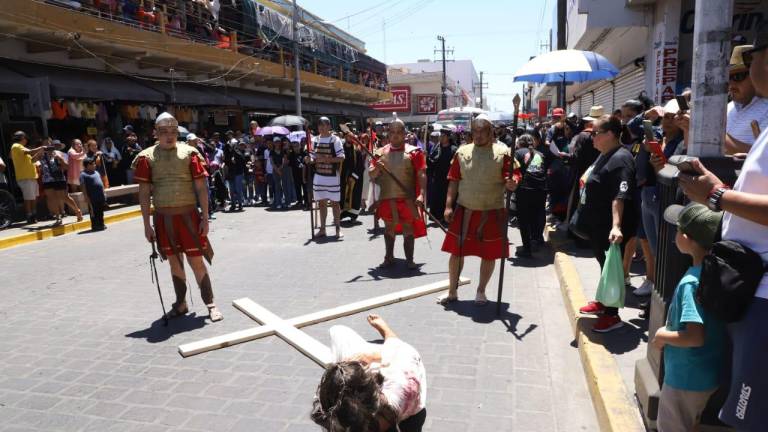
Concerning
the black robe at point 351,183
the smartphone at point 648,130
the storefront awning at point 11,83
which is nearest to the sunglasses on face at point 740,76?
the smartphone at point 648,130

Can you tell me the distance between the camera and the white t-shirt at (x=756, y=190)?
1.89m

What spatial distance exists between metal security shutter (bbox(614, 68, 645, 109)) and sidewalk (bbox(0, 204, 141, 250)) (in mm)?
11686

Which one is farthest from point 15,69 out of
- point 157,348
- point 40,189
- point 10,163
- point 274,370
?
point 274,370

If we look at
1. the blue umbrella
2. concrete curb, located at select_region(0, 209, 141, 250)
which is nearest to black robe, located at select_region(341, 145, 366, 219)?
the blue umbrella

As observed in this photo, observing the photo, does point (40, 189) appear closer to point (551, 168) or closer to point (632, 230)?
point (551, 168)

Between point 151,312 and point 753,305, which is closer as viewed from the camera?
point 753,305

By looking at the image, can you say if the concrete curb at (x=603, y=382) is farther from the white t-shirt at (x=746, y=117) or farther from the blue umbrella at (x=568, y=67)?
the blue umbrella at (x=568, y=67)

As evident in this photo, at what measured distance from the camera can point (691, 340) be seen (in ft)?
7.18

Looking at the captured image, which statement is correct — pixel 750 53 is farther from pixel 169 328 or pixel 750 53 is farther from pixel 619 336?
pixel 169 328

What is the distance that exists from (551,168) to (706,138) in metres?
5.64

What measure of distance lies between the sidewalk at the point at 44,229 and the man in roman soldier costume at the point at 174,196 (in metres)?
5.91

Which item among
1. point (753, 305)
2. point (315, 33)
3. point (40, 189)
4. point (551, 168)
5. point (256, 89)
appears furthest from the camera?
point (315, 33)

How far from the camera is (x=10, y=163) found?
508 inches

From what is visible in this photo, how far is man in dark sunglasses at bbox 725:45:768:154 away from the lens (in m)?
3.12
